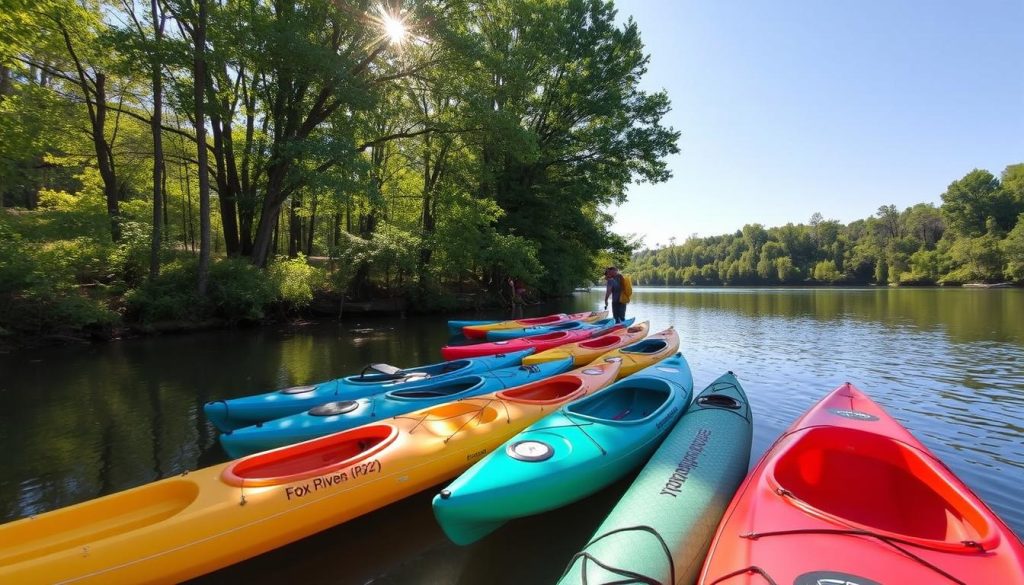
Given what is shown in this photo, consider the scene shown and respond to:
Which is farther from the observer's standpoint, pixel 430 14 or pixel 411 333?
pixel 411 333

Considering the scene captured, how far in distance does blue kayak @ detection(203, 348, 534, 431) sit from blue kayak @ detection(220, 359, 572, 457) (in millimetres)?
267

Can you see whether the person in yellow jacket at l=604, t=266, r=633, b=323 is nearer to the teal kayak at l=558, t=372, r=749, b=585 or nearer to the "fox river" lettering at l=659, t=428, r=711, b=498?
the teal kayak at l=558, t=372, r=749, b=585

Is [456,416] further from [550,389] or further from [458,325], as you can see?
[458,325]

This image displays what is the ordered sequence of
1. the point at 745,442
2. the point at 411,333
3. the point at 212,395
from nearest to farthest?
the point at 745,442 → the point at 212,395 → the point at 411,333

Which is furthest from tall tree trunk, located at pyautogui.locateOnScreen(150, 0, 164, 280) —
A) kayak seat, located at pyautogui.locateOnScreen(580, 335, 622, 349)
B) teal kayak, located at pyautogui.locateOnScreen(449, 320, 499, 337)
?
kayak seat, located at pyautogui.locateOnScreen(580, 335, 622, 349)

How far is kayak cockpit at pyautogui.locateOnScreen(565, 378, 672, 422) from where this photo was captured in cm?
590

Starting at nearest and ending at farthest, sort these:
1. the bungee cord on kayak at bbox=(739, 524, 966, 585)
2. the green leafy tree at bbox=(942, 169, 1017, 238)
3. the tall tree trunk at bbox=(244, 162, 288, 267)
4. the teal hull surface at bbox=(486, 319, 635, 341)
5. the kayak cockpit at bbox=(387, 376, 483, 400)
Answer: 1. the bungee cord on kayak at bbox=(739, 524, 966, 585)
2. the kayak cockpit at bbox=(387, 376, 483, 400)
3. the teal hull surface at bbox=(486, 319, 635, 341)
4. the tall tree trunk at bbox=(244, 162, 288, 267)
5. the green leafy tree at bbox=(942, 169, 1017, 238)

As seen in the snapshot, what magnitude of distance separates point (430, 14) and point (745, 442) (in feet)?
53.2

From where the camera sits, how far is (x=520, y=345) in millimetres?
10562

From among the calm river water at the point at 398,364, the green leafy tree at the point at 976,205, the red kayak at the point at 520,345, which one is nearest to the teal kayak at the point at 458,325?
the calm river water at the point at 398,364

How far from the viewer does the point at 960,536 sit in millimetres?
2826

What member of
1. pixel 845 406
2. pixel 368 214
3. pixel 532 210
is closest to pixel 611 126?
pixel 532 210

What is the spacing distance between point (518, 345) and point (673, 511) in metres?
7.48

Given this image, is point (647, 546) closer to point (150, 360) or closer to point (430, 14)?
point (150, 360)
